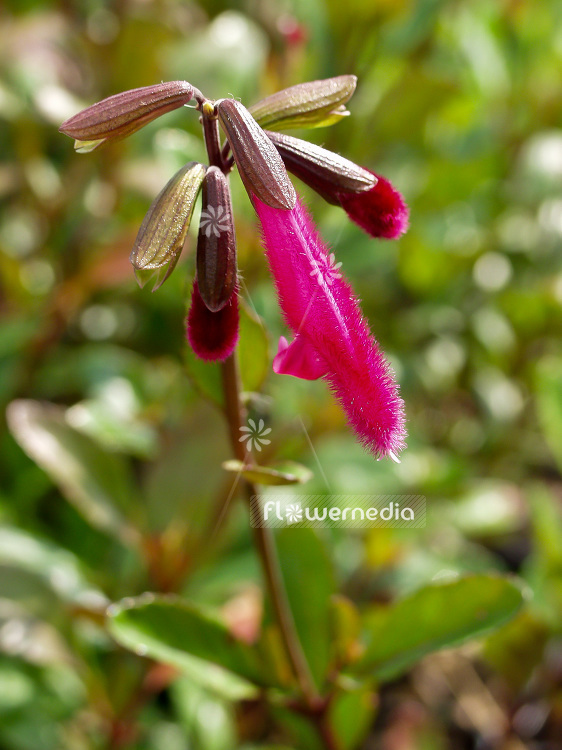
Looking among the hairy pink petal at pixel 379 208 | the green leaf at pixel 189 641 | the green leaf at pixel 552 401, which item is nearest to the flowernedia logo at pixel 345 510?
the green leaf at pixel 189 641

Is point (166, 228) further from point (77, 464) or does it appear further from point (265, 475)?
point (77, 464)

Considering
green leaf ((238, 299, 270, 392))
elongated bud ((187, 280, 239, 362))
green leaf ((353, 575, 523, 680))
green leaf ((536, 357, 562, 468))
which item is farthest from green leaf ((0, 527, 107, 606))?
green leaf ((536, 357, 562, 468))

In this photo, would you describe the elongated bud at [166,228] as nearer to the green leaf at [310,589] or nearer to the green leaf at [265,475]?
the green leaf at [265,475]

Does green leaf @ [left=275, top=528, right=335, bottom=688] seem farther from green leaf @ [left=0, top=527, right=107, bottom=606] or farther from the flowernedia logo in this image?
green leaf @ [left=0, top=527, right=107, bottom=606]

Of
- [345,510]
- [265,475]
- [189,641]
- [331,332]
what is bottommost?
[345,510]

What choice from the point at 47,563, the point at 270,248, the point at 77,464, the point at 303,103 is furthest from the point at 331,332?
the point at 47,563
